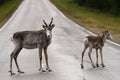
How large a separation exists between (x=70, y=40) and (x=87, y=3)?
5089 centimetres

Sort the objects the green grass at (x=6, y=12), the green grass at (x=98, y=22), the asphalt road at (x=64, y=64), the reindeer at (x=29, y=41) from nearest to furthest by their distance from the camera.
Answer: the asphalt road at (x=64, y=64) → the reindeer at (x=29, y=41) → the green grass at (x=98, y=22) → the green grass at (x=6, y=12)

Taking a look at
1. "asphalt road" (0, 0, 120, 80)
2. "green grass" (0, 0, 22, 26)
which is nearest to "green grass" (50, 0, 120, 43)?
"asphalt road" (0, 0, 120, 80)

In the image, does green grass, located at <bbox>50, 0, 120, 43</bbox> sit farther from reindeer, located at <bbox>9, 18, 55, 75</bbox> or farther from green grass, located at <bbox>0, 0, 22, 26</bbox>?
reindeer, located at <bbox>9, 18, 55, 75</bbox>

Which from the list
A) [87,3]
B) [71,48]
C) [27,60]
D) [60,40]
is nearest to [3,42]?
[60,40]

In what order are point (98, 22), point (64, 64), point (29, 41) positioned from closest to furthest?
1. point (29, 41)
2. point (64, 64)
3. point (98, 22)

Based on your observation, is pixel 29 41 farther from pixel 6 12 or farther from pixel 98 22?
pixel 6 12

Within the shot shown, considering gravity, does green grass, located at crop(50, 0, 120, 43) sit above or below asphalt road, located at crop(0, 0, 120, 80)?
below

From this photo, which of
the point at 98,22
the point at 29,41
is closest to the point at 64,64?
the point at 29,41

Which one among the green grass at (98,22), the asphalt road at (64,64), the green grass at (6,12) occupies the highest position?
the green grass at (6,12)

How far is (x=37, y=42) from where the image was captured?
15211 millimetres

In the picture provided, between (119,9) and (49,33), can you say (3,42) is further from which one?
(119,9)

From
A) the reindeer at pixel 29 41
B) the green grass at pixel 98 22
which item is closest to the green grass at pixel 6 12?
the green grass at pixel 98 22

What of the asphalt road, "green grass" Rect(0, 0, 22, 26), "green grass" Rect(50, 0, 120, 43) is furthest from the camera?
"green grass" Rect(0, 0, 22, 26)

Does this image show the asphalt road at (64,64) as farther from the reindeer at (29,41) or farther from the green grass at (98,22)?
the green grass at (98,22)
